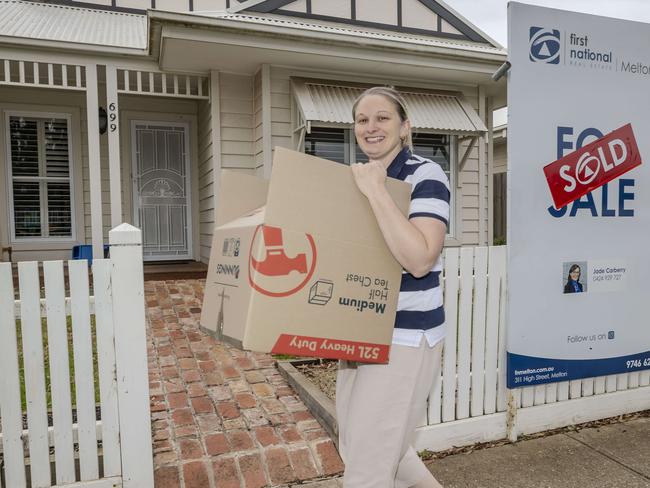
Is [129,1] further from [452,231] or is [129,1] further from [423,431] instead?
[423,431]

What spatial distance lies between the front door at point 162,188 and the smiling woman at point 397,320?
759 cm

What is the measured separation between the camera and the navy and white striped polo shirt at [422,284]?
156cm

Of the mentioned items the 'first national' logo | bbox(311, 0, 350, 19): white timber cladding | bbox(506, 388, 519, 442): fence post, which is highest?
bbox(311, 0, 350, 19): white timber cladding

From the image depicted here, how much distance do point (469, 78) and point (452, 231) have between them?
7.76 ft

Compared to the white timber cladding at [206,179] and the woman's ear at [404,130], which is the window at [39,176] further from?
the woman's ear at [404,130]

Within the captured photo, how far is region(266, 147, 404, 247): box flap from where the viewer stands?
55.9 inches

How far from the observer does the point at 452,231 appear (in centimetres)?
813

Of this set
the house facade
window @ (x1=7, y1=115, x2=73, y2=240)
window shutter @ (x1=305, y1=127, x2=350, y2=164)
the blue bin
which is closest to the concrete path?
the house facade

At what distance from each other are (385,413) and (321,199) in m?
0.69

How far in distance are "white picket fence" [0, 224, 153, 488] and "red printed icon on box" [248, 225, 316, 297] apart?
1.20m

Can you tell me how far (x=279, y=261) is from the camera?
1430 millimetres

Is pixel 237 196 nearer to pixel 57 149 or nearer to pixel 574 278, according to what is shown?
pixel 574 278

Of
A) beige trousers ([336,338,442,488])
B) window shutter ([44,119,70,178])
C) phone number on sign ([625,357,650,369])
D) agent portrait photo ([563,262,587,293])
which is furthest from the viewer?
window shutter ([44,119,70,178])

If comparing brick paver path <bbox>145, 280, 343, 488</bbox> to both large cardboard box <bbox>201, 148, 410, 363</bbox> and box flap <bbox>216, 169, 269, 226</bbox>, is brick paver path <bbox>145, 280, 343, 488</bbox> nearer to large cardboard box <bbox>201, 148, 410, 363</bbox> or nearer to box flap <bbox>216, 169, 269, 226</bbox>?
large cardboard box <bbox>201, 148, 410, 363</bbox>
